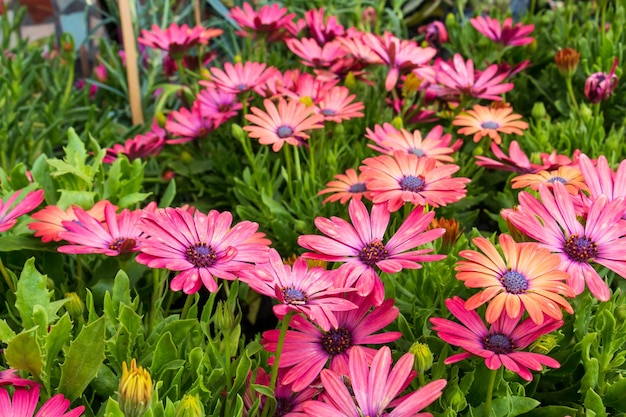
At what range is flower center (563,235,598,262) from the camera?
618 mm

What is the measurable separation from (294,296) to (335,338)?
7 centimetres

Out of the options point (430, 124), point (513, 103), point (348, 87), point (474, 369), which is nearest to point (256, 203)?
point (348, 87)

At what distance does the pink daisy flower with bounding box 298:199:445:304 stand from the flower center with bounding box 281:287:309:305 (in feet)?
0.11

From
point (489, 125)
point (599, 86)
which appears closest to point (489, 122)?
A: point (489, 125)

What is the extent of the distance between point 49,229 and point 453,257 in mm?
443

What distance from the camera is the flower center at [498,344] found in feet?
1.93

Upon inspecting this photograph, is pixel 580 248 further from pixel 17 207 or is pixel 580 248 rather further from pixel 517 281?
pixel 17 207

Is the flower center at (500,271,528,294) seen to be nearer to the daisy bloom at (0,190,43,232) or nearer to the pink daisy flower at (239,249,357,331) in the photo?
the pink daisy flower at (239,249,357,331)

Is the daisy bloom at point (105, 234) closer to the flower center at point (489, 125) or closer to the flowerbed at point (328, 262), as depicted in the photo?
the flowerbed at point (328, 262)

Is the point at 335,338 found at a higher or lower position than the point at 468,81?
lower

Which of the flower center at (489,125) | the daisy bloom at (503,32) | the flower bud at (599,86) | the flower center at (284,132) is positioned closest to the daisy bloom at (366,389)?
the flower center at (284,132)

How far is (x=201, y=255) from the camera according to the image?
0.63 meters

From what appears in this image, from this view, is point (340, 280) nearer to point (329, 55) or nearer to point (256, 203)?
point (256, 203)

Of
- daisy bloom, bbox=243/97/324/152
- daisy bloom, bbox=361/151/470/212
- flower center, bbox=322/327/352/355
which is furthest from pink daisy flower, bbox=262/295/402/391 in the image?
daisy bloom, bbox=243/97/324/152
